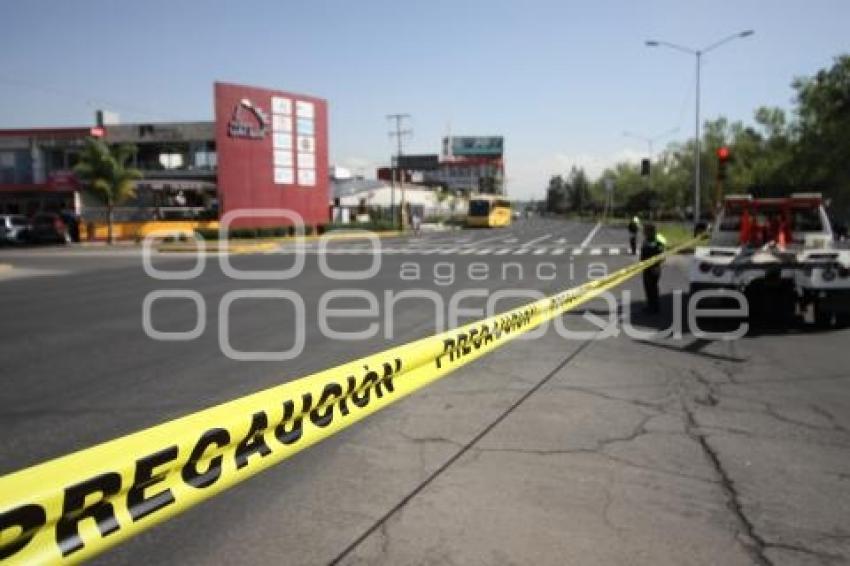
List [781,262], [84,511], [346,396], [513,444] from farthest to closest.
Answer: [781,262]
[513,444]
[346,396]
[84,511]

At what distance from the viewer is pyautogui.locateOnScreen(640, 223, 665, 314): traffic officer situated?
13016mm

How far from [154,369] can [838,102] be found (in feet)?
149

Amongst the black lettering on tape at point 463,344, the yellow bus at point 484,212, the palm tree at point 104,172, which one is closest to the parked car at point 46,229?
the palm tree at point 104,172

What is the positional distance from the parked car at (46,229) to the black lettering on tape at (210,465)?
46.8 m

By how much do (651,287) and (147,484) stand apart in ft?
38.4

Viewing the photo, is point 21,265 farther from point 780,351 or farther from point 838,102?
point 838,102

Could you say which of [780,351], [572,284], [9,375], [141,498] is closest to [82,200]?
[572,284]

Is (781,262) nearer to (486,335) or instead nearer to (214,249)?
(486,335)

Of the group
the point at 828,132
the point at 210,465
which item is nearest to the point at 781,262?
the point at 210,465

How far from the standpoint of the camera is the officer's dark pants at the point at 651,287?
42.6 ft

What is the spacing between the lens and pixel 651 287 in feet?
43.0

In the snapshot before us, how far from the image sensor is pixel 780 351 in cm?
956

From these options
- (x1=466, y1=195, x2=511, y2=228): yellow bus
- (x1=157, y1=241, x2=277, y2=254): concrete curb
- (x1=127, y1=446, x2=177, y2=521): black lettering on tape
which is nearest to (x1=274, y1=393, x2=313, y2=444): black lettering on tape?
(x1=127, y1=446, x2=177, y2=521): black lettering on tape

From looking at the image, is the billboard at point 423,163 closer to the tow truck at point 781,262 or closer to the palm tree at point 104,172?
the palm tree at point 104,172
